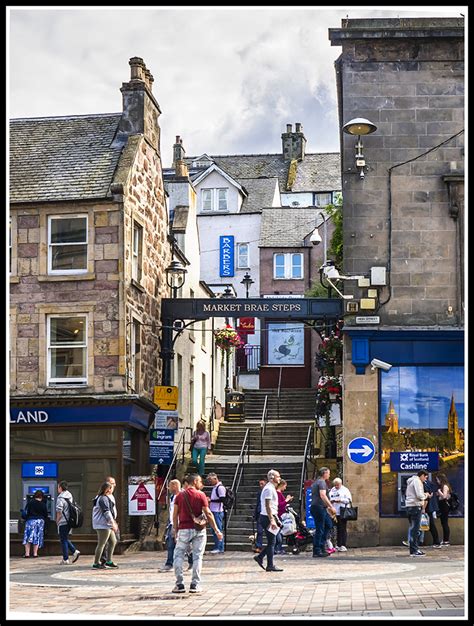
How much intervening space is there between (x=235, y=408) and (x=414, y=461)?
48.6 feet

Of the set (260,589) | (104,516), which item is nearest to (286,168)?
(104,516)

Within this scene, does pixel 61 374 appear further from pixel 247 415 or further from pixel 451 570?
pixel 247 415

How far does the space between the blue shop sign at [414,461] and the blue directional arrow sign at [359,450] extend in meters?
0.53

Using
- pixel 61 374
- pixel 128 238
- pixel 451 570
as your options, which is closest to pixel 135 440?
pixel 61 374

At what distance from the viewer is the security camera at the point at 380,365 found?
24.1 metres

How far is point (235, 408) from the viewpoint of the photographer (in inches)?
1517


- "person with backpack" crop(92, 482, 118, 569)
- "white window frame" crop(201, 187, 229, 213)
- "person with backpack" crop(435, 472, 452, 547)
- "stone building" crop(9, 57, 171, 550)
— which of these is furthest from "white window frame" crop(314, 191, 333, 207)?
"person with backpack" crop(92, 482, 118, 569)

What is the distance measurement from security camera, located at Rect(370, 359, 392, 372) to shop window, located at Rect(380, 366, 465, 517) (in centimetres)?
16

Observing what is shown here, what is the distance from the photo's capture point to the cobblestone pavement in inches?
504

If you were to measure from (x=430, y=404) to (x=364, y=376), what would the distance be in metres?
1.35

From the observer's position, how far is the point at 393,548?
23.4 metres

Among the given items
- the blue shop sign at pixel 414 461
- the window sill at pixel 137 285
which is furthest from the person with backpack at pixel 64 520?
the blue shop sign at pixel 414 461

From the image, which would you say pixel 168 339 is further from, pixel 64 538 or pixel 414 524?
pixel 414 524

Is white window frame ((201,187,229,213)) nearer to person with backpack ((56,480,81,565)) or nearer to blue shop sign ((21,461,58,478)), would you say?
blue shop sign ((21,461,58,478))
